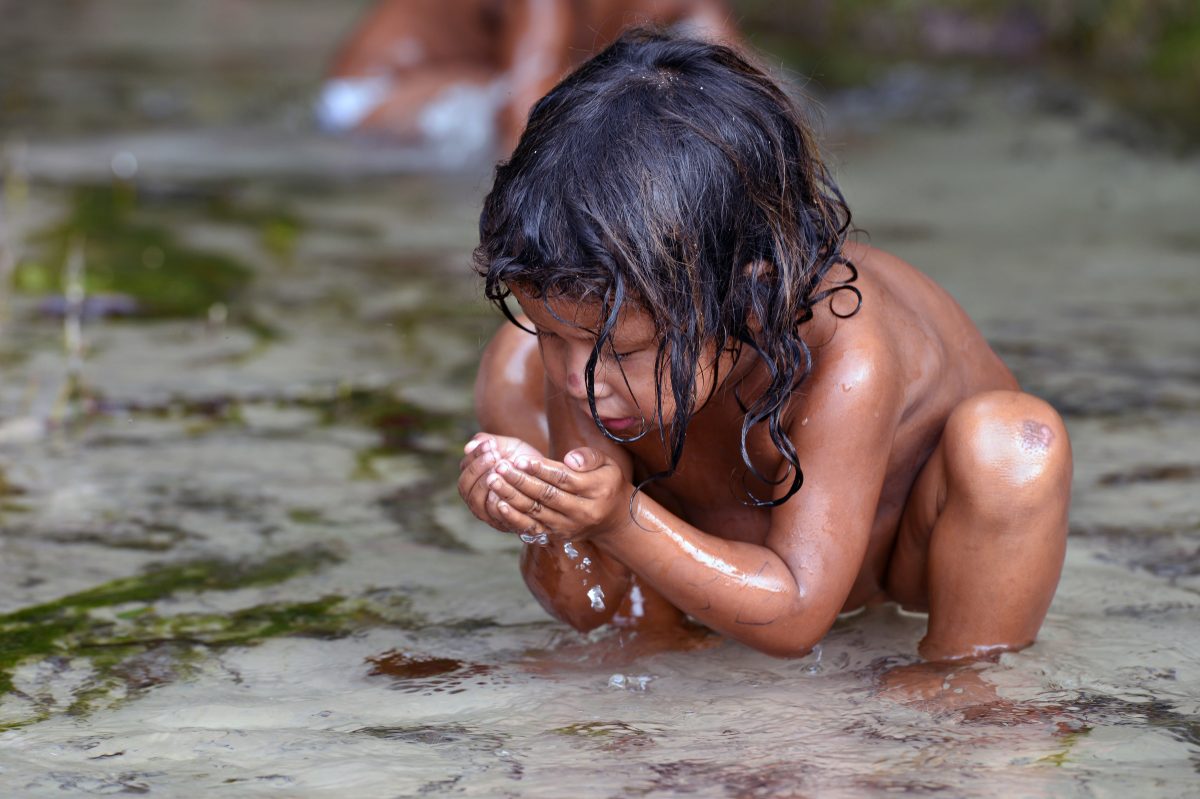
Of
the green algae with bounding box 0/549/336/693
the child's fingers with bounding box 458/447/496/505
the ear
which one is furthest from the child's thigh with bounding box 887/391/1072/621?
the green algae with bounding box 0/549/336/693

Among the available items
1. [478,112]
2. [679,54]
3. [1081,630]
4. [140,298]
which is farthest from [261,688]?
[478,112]

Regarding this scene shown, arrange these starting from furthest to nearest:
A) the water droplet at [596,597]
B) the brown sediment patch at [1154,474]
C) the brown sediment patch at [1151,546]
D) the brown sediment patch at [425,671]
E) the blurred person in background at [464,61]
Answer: the blurred person in background at [464,61]
the brown sediment patch at [1154,474]
the brown sediment patch at [1151,546]
the water droplet at [596,597]
the brown sediment patch at [425,671]

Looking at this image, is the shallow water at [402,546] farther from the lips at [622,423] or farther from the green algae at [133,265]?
the lips at [622,423]

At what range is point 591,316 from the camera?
6.23 ft

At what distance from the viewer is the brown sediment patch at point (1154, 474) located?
301cm

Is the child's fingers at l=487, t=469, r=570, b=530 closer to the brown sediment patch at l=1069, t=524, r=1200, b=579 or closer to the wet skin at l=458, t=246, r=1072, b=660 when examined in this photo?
the wet skin at l=458, t=246, r=1072, b=660

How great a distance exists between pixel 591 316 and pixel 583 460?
0.19 meters

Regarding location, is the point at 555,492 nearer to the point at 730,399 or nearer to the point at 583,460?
the point at 583,460

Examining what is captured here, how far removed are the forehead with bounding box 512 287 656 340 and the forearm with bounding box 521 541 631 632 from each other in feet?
1.52

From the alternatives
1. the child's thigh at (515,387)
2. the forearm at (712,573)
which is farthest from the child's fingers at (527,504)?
the child's thigh at (515,387)

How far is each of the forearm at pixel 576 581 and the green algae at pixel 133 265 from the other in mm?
2087

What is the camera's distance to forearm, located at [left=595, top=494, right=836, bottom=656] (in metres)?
2.08

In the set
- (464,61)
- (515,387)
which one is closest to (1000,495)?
(515,387)

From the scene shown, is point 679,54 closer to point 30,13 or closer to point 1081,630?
point 1081,630
